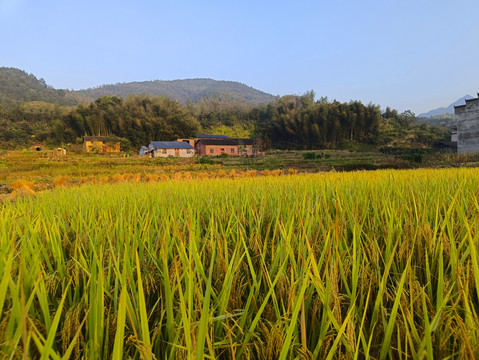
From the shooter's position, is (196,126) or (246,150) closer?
(246,150)

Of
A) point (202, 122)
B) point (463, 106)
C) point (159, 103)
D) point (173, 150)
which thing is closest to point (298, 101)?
point (202, 122)

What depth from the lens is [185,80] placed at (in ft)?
573

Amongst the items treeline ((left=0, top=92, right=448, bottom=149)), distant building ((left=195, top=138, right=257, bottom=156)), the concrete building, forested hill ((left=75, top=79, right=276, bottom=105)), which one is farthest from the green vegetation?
forested hill ((left=75, top=79, right=276, bottom=105))

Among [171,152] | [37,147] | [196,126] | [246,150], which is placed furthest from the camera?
[196,126]

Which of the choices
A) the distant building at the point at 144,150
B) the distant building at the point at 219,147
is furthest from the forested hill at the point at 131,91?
the distant building at the point at 144,150

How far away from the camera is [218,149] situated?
153 ft

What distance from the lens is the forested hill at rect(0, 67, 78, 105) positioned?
90619 mm

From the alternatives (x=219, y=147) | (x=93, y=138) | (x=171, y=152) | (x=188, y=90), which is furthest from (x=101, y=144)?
(x=188, y=90)

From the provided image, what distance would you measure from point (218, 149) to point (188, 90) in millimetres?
127091

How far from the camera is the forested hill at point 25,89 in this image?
9062 cm

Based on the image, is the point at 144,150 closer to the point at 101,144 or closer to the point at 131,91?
the point at 101,144

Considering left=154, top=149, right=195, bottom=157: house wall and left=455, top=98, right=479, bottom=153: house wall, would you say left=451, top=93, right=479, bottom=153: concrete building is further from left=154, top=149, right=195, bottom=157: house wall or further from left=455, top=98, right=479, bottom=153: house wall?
left=154, top=149, right=195, bottom=157: house wall

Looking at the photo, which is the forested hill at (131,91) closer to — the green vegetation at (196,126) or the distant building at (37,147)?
the green vegetation at (196,126)

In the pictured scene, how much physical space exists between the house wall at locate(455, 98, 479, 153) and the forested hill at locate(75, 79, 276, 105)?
119343mm
